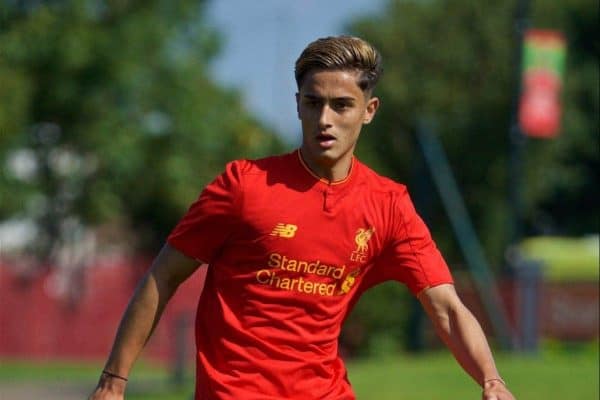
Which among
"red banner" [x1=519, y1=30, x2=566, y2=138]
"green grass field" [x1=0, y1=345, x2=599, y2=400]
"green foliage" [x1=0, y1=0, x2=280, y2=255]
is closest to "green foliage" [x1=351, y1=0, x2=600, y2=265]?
"green foliage" [x1=0, y1=0, x2=280, y2=255]

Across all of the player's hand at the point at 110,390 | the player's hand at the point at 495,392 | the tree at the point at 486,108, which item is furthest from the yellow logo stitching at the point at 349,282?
the tree at the point at 486,108

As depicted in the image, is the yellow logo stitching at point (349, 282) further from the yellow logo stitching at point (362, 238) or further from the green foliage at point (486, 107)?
the green foliage at point (486, 107)

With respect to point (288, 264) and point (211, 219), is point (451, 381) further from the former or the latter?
point (211, 219)

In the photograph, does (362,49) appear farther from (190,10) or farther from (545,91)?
(190,10)

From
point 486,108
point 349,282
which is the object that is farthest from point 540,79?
point 486,108

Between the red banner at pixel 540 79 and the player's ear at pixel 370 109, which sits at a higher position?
the red banner at pixel 540 79

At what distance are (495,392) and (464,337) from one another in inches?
11.1

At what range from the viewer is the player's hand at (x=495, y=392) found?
4.86m

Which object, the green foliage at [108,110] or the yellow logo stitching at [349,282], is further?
the green foliage at [108,110]

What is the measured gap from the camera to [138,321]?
16.3ft

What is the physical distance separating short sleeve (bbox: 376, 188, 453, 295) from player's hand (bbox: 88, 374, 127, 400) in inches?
41.4

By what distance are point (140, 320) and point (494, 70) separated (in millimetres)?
44412

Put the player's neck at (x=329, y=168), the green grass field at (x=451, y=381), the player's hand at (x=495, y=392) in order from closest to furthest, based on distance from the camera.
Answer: the player's hand at (x=495, y=392)
the player's neck at (x=329, y=168)
the green grass field at (x=451, y=381)

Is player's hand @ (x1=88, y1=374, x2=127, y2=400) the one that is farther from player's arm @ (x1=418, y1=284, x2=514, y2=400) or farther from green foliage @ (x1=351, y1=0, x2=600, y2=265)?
green foliage @ (x1=351, y1=0, x2=600, y2=265)
